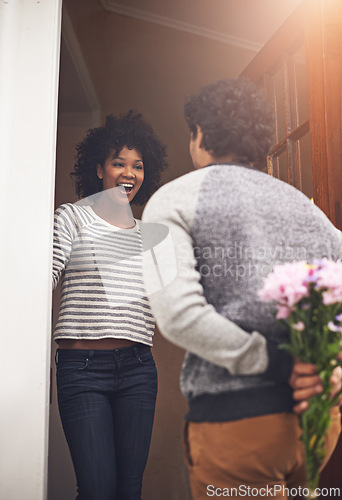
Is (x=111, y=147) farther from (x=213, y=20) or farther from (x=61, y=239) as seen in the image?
(x=213, y=20)

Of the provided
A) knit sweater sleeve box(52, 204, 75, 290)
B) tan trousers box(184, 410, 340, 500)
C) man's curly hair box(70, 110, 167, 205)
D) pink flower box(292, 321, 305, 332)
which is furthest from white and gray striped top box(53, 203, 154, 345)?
pink flower box(292, 321, 305, 332)

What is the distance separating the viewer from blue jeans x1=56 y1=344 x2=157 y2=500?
1.22 metres

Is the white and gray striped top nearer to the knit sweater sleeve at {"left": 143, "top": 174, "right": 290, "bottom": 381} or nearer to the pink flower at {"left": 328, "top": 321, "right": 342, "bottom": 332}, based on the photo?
the knit sweater sleeve at {"left": 143, "top": 174, "right": 290, "bottom": 381}

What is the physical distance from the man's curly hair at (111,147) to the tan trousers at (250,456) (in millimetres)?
738

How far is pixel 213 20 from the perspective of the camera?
1.62 metres

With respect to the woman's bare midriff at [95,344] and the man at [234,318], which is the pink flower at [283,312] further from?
the woman's bare midriff at [95,344]

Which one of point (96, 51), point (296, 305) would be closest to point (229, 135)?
point (296, 305)

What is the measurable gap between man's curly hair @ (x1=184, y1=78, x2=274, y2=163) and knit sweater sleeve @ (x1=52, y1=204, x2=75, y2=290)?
479 mm

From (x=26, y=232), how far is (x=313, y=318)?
0.77m

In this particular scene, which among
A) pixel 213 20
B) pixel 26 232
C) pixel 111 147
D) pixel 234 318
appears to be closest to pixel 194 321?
pixel 234 318

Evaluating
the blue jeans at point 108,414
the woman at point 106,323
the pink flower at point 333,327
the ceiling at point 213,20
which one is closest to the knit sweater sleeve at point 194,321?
the pink flower at point 333,327

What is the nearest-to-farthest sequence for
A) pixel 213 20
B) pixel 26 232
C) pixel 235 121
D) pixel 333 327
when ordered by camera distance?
pixel 333 327
pixel 235 121
pixel 26 232
pixel 213 20

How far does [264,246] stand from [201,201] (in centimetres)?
16

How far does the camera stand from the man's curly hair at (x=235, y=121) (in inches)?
41.4
